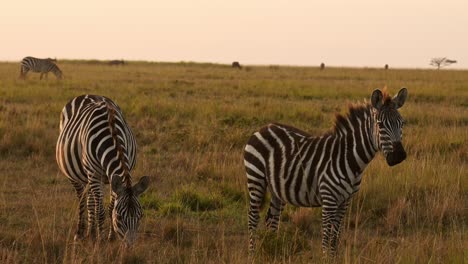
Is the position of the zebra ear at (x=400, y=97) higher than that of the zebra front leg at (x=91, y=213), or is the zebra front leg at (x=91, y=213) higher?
the zebra ear at (x=400, y=97)

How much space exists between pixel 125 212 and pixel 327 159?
1.99m

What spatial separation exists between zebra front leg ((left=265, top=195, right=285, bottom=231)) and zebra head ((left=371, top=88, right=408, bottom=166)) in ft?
4.80

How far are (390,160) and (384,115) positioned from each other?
0.41 meters

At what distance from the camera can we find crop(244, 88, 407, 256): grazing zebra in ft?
17.5

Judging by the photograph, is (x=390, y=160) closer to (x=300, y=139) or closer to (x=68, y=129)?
(x=300, y=139)

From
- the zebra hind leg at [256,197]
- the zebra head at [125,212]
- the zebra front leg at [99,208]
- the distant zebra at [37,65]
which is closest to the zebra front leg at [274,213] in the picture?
the zebra hind leg at [256,197]

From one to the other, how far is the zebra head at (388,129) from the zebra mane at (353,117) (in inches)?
9.4

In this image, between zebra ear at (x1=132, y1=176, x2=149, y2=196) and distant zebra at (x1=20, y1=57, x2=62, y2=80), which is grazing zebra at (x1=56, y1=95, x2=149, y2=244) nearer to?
zebra ear at (x1=132, y1=176, x2=149, y2=196)

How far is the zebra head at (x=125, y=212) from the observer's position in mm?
5094

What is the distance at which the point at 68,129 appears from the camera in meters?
7.35

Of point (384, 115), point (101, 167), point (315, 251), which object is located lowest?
point (315, 251)

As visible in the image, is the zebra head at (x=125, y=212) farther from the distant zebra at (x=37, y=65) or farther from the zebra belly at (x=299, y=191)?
the distant zebra at (x=37, y=65)

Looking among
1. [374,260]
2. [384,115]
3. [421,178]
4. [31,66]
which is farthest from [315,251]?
[31,66]

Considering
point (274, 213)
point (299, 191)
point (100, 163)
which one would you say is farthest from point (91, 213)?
point (299, 191)
